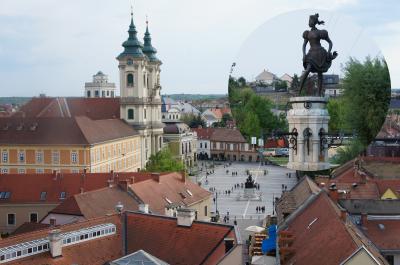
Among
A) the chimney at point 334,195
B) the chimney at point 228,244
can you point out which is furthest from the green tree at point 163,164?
the chimney at point 228,244

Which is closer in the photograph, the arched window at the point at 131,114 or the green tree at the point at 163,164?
the green tree at the point at 163,164

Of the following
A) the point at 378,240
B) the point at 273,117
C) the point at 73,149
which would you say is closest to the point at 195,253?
the point at 378,240

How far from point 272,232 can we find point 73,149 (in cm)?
5298

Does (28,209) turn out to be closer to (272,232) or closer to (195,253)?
(195,253)

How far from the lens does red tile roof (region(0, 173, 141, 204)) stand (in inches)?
1580

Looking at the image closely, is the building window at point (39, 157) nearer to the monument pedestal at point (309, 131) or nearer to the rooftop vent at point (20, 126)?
the rooftop vent at point (20, 126)

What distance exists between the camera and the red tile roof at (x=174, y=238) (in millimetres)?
21750

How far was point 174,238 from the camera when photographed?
22.8 meters

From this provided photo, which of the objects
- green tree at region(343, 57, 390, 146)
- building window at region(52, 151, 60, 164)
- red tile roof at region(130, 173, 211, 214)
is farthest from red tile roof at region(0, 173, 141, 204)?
green tree at region(343, 57, 390, 146)

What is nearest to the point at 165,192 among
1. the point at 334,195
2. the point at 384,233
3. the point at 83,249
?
the point at 384,233

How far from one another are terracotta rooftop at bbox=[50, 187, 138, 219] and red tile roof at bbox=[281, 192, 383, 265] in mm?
11292

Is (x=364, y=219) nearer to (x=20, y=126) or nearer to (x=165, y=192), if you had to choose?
(x=165, y=192)

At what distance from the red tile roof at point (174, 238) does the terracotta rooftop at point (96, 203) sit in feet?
20.2

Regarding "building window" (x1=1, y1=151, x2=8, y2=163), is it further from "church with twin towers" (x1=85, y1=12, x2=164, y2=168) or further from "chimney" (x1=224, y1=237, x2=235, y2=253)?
"chimney" (x1=224, y1=237, x2=235, y2=253)
